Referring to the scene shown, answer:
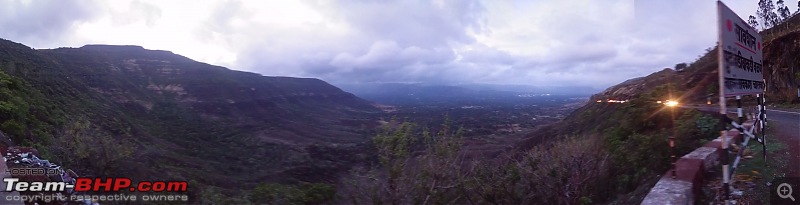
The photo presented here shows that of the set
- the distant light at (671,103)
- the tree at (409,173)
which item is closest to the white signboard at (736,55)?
the tree at (409,173)

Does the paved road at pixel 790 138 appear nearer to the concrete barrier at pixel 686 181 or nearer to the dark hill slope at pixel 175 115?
the concrete barrier at pixel 686 181

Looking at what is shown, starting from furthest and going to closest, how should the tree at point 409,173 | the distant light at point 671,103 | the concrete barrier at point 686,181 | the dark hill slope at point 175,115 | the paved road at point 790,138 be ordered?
the dark hill slope at point 175,115 → the distant light at point 671,103 → the tree at point 409,173 → the paved road at point 790,138 → the concrete barrier at point 686,181

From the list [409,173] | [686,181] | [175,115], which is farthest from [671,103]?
[175,115]

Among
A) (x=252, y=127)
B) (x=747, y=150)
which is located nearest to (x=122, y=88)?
(x=252, y=127)

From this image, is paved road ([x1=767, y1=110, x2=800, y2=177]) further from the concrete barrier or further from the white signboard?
the white signboard

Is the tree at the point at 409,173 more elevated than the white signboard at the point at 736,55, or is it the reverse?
the white signboard at the point at 736,55

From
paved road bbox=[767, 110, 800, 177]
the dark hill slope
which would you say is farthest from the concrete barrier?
the dark hill slope
